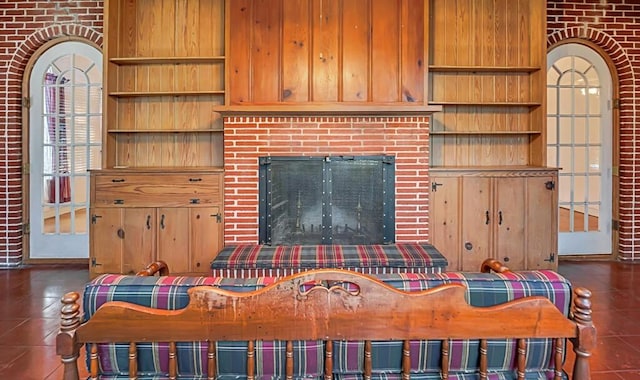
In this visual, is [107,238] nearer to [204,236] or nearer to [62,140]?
[204,236]

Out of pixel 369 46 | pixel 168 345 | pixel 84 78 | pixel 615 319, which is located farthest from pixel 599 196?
pixel 84 78

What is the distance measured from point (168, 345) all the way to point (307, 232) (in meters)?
2.96

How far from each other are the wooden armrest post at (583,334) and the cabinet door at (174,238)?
11.4 feet

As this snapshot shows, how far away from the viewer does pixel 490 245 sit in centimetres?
434

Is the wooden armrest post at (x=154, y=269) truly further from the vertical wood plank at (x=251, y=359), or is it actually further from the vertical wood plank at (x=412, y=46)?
the vertical wood plank at (x=412, y=46)

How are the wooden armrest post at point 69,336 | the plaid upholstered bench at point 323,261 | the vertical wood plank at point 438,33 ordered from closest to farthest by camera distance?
the wooden armrest post at point 69,336 → the plaid upholstered bench at point 323,261 → the vertical wood plank at point 438,33

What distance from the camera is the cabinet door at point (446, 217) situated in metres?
4.34

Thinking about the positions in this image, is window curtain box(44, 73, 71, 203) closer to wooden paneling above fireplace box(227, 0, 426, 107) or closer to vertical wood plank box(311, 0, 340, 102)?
wooden paneling above fireplace box(227, 0, 426, 107)

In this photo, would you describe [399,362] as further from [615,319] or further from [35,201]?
[35,201]

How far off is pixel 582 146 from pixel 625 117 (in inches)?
20.6

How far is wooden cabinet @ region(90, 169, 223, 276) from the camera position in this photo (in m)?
4.16

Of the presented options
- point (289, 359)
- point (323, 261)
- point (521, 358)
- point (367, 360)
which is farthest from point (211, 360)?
point (323, 261)

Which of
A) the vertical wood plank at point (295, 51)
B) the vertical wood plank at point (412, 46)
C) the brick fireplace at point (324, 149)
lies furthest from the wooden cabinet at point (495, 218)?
the vertical wood plank at point (295, 51)

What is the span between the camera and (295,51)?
4273 millimetres
